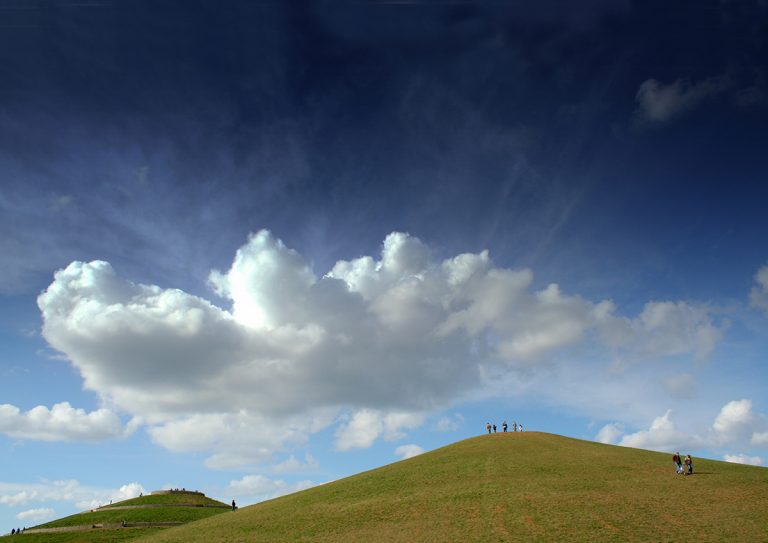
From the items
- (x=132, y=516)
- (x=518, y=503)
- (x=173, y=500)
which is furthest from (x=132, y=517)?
(x=518, y=503)

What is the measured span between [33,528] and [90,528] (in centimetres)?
1462

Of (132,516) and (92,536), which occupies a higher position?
(132,516)

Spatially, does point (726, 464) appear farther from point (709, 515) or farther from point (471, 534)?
point (471, 534)

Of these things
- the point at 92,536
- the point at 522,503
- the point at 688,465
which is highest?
the point at 688,465

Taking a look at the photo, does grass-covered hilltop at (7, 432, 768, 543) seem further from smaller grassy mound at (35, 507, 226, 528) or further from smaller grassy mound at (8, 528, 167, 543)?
smaller grassy mound at (35, 507, 226, 528)

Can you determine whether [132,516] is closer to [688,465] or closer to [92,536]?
[92,536]

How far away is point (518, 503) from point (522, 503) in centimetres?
31

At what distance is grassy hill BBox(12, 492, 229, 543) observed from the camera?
65625 mm

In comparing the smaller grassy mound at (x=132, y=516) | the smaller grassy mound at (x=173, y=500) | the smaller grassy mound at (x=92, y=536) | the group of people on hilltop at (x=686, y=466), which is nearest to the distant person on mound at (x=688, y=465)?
the group of people on hilltop at (x=686, y=466)

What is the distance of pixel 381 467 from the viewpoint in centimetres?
6525

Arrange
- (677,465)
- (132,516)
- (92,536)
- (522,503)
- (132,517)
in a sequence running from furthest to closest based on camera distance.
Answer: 1. (132,516)
2. (132,517)
3. (92,536)
4. (677,465)
5. (522,503)

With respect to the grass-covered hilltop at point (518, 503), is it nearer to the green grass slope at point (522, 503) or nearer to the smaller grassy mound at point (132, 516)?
the green grass slope at point (522, 503)

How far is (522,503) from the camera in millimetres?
38781

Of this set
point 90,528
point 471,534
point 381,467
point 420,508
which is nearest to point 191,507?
point 90,528
